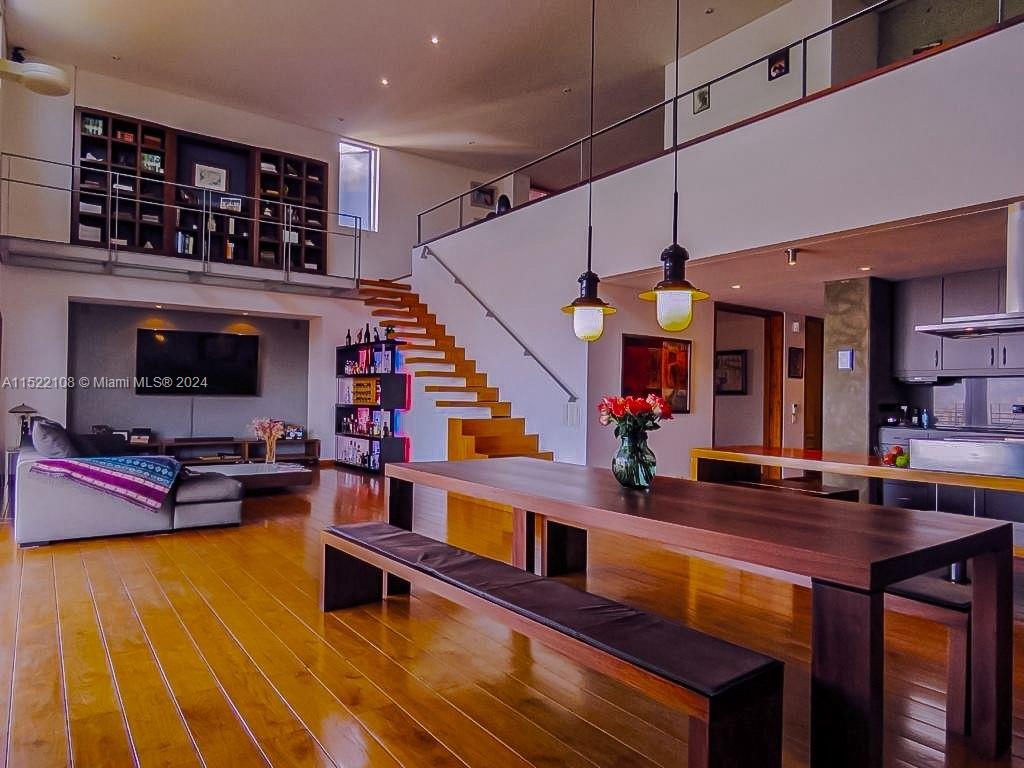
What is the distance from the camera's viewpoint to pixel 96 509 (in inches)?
181

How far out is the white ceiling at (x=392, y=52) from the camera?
Answer: 666 cm

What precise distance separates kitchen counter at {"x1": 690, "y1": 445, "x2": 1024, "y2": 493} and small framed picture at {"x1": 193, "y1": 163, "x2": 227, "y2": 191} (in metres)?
7.80

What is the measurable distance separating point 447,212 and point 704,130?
5341 mm

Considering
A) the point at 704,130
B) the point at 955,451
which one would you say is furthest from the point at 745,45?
the point at 955,451

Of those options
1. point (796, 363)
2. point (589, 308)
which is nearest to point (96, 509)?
point (589, 308)

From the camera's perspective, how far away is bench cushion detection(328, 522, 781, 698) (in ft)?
5.24

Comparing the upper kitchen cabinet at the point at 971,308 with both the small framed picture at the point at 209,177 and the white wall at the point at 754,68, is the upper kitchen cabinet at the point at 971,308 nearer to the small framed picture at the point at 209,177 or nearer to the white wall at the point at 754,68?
the white wall at the point at 754,68

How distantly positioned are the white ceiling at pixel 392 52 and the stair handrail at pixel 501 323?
211 cm

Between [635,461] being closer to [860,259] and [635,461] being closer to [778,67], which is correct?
[860,259]

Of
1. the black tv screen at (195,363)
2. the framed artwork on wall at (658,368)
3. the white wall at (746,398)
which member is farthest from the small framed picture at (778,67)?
the black tv screen at (195,363)

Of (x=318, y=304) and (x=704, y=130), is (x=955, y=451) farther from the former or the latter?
(x=318, y=304)

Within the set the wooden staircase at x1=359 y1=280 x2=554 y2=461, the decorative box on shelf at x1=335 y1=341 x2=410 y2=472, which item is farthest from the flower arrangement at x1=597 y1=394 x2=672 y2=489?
the decorative box on shelf at x1=335 y1=341 x2=410 y2=472

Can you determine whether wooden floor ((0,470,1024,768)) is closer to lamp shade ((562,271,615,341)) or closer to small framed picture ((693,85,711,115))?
lamp shade ((562,271,615,341))

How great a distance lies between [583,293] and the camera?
3381 mm
